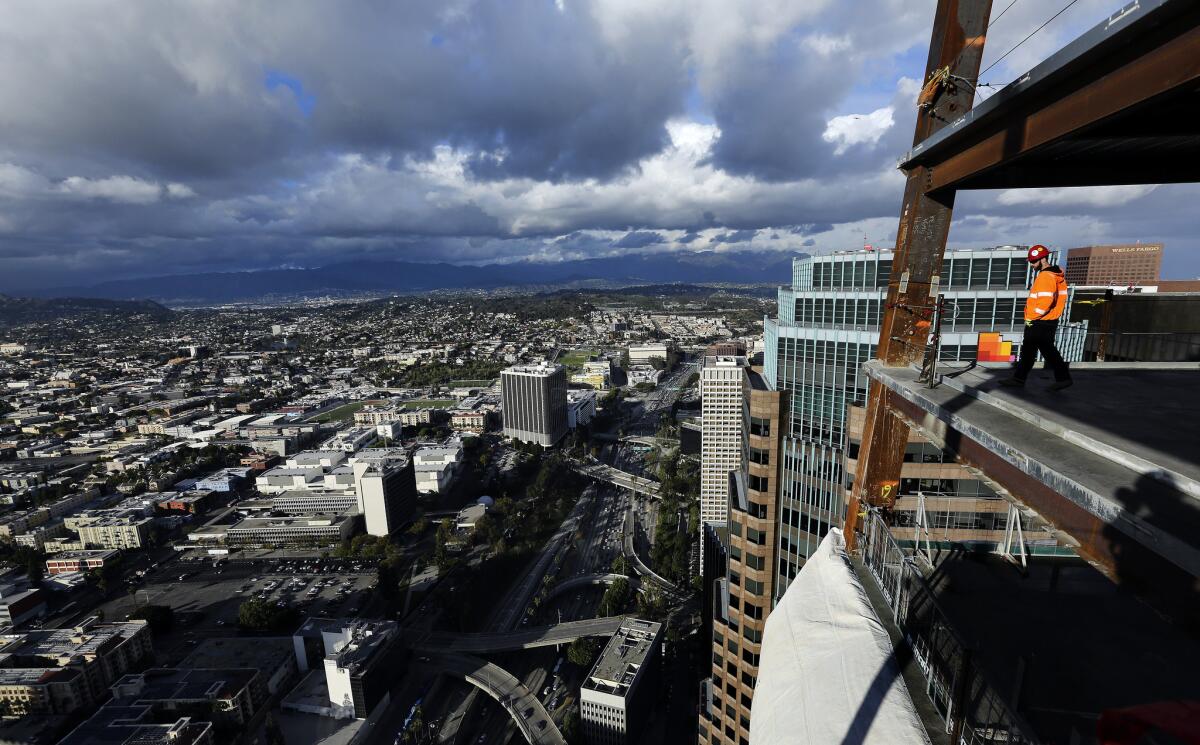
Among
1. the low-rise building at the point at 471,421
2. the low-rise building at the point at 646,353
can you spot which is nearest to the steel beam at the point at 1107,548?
the low-rise building at the point at 471,421

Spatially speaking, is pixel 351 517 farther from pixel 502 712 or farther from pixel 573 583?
pixel 502 712

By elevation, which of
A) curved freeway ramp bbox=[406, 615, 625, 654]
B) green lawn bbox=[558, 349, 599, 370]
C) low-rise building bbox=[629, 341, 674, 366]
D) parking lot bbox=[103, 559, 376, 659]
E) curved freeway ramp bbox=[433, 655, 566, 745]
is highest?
low-rise building bbox=[629, 341, 674, 366]

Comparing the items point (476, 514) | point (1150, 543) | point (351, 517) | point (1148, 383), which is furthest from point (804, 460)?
point (351, 517)

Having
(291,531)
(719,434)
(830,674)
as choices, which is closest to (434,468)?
(291,531)

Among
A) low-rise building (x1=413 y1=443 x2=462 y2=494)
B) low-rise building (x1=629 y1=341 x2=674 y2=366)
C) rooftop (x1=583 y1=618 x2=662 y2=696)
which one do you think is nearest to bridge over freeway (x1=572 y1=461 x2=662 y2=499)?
low-rise building (x1=413 y1=443 x2=462 y2=494)

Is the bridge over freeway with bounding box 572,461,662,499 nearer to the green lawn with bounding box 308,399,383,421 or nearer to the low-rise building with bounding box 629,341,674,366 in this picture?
the green lawn with bounding box 308,399,383,421

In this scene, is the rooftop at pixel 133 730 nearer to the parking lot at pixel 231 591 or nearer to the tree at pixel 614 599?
the parking lot at pixel 231 591
